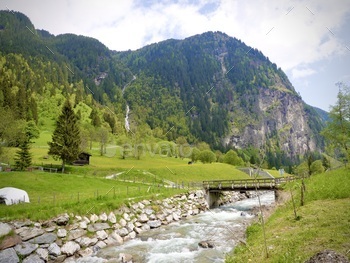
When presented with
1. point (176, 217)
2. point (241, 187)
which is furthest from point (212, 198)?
point (176, 217)

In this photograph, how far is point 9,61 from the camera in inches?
7082

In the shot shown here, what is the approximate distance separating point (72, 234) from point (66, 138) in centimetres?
3830

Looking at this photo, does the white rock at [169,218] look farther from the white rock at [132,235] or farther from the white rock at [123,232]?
the white rock at [123,232]

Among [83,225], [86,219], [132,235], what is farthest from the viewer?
[132,235]

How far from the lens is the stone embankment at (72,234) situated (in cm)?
1620

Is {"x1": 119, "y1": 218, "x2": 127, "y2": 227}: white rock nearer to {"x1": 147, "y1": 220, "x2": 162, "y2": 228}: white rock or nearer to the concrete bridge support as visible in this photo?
{"x1": 147, "y1": 220, "x2": 162, "y2": 228}: white rock

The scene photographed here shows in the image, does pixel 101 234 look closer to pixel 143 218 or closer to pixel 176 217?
pixel 143 218

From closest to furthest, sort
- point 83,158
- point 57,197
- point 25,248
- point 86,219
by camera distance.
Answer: point 25,248, point 86,219, point 57,197, point 83,158

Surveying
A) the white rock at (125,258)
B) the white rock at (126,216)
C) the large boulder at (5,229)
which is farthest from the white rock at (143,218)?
the large boulder at (5,229)

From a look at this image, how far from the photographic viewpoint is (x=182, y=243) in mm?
20125

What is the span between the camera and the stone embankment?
16.2 meters

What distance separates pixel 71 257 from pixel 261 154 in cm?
1572

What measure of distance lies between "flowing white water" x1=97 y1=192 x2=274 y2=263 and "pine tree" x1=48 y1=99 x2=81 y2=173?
33899mm

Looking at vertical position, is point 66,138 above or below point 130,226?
above
